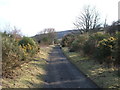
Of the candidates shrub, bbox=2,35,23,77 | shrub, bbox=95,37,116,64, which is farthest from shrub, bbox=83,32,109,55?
shrub, bbox=2,35,23,77

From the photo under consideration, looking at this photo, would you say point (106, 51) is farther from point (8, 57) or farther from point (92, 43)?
point (8, 57)

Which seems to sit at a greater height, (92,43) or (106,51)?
(92,43)

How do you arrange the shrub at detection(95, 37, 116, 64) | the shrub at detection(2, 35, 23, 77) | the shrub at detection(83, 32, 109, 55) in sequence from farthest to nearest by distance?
the shrub at detection(83, 32, 109, 55) < the shrub at detection(95, 37, 116, 64) < the shrub at detection(2, 35, 23, 77)

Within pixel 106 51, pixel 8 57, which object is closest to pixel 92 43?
pixel 106 51

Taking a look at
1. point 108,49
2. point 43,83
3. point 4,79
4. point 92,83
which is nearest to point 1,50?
point 4,79

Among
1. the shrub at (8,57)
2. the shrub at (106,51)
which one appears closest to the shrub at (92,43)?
the shrub at (106,51)

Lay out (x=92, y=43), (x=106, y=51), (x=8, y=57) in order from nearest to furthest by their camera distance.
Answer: (x=8, y=57) < (x=106, y=51) < (x=92, y=43)

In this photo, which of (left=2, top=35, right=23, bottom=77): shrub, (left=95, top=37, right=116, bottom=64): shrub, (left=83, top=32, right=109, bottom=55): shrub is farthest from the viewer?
(left=83, top=32, right=109, bottom=55): shrub

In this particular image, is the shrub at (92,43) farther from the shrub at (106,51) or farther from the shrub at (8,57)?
the shrub at (8,57)

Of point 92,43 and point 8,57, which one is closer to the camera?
point 8,57

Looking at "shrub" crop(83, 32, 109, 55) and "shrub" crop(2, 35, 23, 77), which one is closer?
"shrub" crop(2, 35, 23, 77)

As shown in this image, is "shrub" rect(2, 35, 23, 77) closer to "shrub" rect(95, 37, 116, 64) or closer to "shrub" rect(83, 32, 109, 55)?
"shrub" rect(95, 37, 116, 64)

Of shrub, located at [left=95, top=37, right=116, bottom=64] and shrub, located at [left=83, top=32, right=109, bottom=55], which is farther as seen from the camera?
shrub, located at [left=83, top=32, right=109, bottom=55]

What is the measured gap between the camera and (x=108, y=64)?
14.9 m
